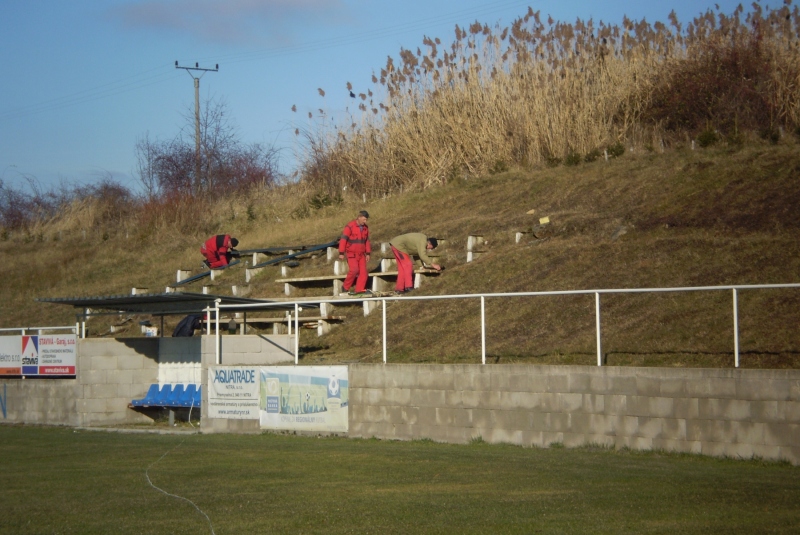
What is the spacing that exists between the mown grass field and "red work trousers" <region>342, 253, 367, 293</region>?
7.91 m

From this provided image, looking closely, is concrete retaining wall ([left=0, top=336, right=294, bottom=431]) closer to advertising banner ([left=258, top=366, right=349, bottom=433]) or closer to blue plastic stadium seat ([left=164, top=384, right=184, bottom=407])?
blue plastic stadium seat ([left=164, top=384, right=184, bottom=407])

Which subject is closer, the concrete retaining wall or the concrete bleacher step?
the concrete retaining wall

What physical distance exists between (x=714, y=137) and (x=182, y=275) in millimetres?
18126

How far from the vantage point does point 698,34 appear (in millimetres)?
32125

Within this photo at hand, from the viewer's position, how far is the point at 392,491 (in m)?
10.4

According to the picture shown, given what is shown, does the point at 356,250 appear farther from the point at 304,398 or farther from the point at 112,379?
the point at 112,379

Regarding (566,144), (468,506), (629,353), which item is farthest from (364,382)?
(566,144)

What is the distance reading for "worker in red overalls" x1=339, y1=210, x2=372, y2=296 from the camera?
73.9ft

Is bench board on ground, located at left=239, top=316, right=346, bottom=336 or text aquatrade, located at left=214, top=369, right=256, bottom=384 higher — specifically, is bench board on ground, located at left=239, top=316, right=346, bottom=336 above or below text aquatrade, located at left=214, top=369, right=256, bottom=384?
above

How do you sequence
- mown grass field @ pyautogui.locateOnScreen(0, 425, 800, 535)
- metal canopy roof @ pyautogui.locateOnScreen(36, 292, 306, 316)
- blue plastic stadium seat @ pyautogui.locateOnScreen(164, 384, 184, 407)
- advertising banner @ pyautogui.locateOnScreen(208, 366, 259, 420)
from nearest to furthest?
mown grass field @ pyautogui.locateOnScreen(0, 425, 800, 535) < advertising banner @ pyautogui.locateOnScreen(208, 366, 259, 420) < metal canopy roof @ pyautogui.locateOnScreen(36, 292, 306, 316) < blue plastic stadium seat @ pyautogui.locateOnScreen(164, 384, 184, 407)

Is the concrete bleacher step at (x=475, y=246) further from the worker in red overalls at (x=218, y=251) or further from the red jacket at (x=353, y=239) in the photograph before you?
the worker in red overalls at (x=218, y=251)

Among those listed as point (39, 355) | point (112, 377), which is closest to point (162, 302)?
point (112, 377)

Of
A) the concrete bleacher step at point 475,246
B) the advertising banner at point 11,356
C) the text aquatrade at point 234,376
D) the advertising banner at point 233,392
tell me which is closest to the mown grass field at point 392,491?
the advertising banner at point 233,392

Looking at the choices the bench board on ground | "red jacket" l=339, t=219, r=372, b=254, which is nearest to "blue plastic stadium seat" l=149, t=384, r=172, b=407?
the bench board on ground
